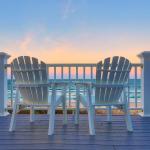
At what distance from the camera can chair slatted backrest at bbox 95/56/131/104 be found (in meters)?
3.99

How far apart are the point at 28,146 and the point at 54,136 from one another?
0.57 meters

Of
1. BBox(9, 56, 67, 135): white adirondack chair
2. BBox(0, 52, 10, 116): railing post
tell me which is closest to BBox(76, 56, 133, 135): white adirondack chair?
BBox(9, 56, 67, 135): white adirondack chair

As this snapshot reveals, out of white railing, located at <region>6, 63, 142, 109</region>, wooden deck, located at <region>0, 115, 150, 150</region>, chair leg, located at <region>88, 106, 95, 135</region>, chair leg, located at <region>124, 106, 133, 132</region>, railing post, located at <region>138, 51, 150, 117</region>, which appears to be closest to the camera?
wooden deck, located at <region>0, 115, 150, 150</region>

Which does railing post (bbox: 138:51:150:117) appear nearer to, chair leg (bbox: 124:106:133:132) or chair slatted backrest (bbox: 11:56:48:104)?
chair leg (bbox: 124:106:133:132)

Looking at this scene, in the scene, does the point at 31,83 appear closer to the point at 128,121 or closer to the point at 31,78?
the point at 31,78

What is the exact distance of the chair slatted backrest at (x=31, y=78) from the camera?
13.2ft

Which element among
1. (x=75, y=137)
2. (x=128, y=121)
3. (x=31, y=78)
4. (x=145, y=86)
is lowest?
(x=75, y=137)

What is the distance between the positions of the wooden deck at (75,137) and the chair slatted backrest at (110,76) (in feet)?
1.41

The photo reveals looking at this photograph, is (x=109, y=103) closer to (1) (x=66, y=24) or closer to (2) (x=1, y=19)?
(2) (x=1, y=19)

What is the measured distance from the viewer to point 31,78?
4.11 metres

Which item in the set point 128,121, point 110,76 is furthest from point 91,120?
point 110,76

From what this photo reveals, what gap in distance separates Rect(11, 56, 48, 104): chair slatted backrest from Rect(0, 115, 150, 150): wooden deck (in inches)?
16.3

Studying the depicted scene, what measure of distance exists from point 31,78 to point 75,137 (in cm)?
109

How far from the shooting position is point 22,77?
414 centimetres
